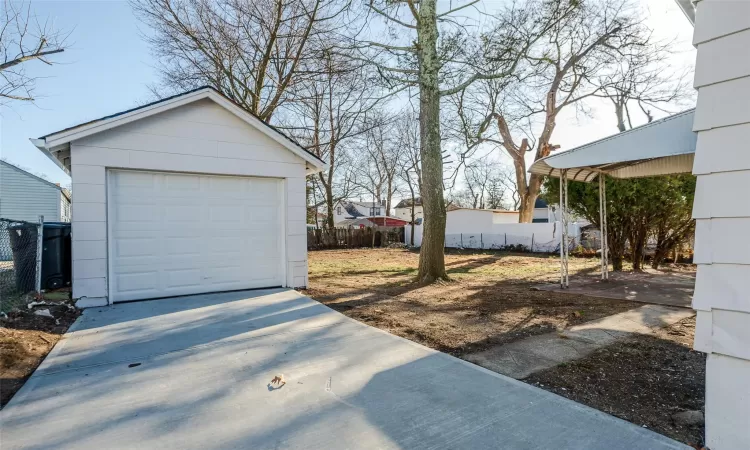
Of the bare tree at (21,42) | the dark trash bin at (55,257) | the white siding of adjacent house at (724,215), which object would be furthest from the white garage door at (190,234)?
the white siding of adjacent house at (724,215)

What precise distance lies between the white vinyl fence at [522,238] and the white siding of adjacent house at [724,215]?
50.9ft

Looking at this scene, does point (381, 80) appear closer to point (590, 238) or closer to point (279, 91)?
point (279, 91)

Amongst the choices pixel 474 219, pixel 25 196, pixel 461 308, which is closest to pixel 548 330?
pixel 461 308

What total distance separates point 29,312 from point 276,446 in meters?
4.90

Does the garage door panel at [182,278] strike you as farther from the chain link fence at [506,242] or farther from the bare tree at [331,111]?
the chain link fence at [506,242]

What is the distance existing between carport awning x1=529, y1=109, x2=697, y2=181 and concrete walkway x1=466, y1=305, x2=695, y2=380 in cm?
212

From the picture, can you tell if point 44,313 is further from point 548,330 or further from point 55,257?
point 548,330

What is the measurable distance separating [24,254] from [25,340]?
3.68 metres

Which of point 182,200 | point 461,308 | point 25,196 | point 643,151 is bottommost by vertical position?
point 461,308

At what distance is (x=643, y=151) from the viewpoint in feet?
17.1

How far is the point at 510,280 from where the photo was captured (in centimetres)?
884

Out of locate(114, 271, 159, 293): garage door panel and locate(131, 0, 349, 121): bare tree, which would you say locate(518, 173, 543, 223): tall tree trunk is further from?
locate(114, 271, 159, 293): garage door panel

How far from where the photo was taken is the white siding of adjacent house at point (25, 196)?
18672 millimetres

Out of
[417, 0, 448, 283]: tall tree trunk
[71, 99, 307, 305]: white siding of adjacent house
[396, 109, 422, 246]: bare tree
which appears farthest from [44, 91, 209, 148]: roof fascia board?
[396, 109, 422, 246]: bare tree
